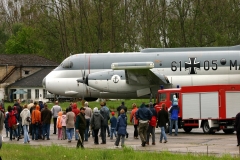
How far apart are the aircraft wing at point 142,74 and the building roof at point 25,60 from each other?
143ft

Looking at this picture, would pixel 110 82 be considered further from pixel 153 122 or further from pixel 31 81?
pixel 31 81

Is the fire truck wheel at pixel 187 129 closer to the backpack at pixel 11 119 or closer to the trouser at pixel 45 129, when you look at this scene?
the trouser at pixel 45 129

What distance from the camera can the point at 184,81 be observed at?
46062 mm

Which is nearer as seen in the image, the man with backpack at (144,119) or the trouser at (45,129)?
the man with backpack at (144,119)

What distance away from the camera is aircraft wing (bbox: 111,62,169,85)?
43.4 m

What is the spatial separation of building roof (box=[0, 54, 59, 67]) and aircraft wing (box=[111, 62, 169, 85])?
43.7 meters

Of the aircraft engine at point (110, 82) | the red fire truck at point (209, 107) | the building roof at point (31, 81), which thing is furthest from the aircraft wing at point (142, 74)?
the building roof at point (31, 81)

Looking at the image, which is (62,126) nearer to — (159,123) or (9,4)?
(159,123)

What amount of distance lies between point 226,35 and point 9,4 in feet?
222

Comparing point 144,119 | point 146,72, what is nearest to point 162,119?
point 144,119

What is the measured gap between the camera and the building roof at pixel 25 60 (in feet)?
292

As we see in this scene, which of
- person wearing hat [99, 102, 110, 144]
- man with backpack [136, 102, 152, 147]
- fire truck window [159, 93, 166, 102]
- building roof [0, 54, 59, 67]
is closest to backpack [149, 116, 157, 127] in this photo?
man with backpack [136, 102, 152, 147]

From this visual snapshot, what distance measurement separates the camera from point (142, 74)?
45.8m

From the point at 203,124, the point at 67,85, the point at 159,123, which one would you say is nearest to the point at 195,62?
the point at 67,85
